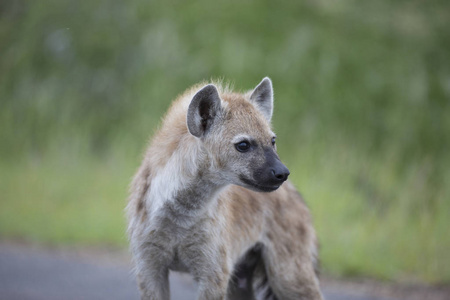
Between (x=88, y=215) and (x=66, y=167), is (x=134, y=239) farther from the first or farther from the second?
(x=66, y=167)

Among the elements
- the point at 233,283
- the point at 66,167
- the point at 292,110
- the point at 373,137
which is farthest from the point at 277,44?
the point at 233,283

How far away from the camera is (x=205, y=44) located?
414 inches

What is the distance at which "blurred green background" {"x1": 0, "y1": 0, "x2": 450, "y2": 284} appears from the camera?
7.16 meters

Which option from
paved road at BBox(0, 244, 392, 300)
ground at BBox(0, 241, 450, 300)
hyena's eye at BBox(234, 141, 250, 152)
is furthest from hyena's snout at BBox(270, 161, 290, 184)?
ground at BBox(0, 241, 450, 300)

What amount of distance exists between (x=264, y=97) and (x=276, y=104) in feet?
17.7

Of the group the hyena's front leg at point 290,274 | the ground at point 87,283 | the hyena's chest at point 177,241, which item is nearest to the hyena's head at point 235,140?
the hyena's chest at point 177,241

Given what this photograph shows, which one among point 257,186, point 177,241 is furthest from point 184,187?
point 257,186

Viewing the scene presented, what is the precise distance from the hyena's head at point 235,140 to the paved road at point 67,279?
6.53 feet

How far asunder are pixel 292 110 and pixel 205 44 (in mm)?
2370

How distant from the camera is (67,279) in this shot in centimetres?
571

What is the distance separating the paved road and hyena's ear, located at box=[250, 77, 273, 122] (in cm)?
197

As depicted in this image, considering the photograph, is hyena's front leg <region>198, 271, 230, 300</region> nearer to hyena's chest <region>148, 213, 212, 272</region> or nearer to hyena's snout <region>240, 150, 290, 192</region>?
hyena's chest <region>148, 213, 212, 272</region>

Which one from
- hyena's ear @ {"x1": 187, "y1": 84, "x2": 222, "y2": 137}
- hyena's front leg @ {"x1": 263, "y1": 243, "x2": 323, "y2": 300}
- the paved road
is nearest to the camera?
hyena's ear @ {"x1": 187, "y1": 84, "x2": 222, "y2": 137}

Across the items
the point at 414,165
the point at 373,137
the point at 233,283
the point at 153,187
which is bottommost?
the point at 233,283
